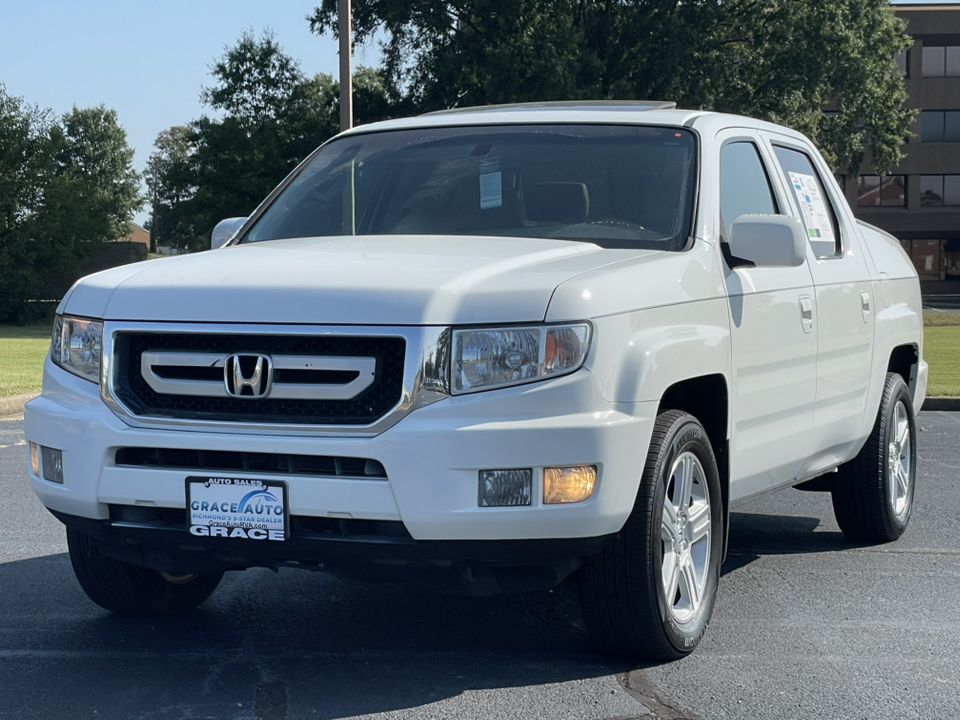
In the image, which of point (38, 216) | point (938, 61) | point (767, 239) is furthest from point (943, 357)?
point (938, 61)

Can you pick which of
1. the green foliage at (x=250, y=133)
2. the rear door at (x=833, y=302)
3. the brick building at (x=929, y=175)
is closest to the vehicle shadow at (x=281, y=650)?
the rear door at (x=833, y=302)

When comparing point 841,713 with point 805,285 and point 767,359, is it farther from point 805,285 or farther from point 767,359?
point 805,285

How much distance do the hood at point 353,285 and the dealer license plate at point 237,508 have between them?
0.48 meters

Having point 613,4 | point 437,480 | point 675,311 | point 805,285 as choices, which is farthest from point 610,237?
point 613,4

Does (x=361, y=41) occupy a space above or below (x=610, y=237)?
above

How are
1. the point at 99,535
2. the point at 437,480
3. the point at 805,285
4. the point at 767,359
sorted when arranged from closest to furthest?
the point at 437,480, the point at 99,535, the point at 767,359, the point at 805,285

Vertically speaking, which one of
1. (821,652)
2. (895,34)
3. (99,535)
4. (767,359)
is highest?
(895,34)

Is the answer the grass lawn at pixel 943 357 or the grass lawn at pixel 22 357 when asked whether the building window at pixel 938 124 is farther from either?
the grass lawn at pixel 22 357

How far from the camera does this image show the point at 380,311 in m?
3.83

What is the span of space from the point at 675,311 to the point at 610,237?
22.1 inches

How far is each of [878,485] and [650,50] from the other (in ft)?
97.5

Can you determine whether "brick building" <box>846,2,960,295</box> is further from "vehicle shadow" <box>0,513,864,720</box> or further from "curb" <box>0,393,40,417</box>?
"vehicle shadow" <box>0,513,864,720</box>

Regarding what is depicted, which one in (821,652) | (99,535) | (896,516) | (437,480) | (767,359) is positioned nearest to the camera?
(437,480)

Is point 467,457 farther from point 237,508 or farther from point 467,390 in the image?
point 237,508
